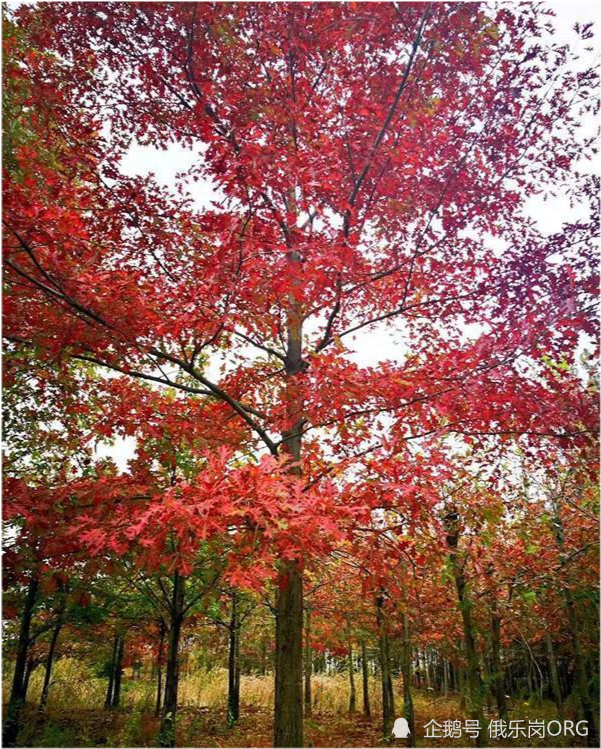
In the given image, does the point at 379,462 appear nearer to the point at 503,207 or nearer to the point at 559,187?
the point at 503,207

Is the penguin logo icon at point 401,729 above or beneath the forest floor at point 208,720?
above

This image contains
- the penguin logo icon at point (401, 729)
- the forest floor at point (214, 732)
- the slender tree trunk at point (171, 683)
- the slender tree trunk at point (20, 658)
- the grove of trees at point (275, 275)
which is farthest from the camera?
the forest floor at point (214, 732)

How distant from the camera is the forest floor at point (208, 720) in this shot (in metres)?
9.84

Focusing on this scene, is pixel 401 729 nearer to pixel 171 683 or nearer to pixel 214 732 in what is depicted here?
pixel 171 683

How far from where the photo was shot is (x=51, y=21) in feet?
14.3

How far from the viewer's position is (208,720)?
13.7 m

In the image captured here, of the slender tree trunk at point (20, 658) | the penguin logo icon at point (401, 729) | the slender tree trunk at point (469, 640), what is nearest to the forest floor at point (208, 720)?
the slender tree trunk at point (20, 658)

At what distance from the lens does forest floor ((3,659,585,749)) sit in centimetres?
984

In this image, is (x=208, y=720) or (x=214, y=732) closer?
(x=214, y=732)

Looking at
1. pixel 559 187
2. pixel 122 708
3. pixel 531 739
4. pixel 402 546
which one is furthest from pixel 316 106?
pixel 122 708

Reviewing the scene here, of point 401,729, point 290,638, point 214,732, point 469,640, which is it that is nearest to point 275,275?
point 290,638

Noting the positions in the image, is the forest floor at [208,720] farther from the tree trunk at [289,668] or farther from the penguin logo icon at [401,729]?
the tree trunk at [289,668]

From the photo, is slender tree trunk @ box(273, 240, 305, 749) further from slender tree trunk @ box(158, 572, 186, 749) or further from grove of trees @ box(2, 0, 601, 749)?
slender tree trunk @ box(158, 572, 186, 749)

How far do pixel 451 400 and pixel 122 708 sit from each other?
16.8 metres
